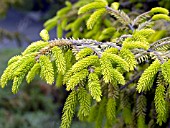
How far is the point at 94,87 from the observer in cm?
146

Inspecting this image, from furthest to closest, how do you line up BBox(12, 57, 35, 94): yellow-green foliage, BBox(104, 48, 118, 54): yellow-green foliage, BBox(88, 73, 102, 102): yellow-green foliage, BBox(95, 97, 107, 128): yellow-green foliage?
BBox(95, 97, 107, 128): yellow-green foliage, BBox(104, 48, 118, 54): yellow-green foliage, BBox(12, 57, 35, 94): yellow-green foliage, BBox(88, 73, 102, 102): yellow-green foliage

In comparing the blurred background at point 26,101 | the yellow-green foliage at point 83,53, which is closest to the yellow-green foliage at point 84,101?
the yellow-green foliage at point 83,53

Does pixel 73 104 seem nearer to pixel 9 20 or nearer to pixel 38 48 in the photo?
pixel 38 48

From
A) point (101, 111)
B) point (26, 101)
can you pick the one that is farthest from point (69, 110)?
point (26, 101)

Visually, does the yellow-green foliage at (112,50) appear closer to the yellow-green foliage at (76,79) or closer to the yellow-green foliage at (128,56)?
the yellow-green foliage at (128,56)

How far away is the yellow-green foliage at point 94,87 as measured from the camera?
4.70 feet

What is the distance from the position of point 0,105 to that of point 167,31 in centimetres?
468

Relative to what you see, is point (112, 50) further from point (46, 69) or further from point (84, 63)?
point (46, 69)

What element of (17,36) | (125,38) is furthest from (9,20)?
(125,38)

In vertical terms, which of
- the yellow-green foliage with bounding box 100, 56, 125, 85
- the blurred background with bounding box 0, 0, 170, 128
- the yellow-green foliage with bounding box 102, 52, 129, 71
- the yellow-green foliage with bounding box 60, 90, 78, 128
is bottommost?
the yellow-green foliage with bounding box 60, 90, 78, 128

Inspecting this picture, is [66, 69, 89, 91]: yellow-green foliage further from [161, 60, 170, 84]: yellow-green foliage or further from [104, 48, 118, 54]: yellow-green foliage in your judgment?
[161, 60, 170, 84]: yellow-green foliage

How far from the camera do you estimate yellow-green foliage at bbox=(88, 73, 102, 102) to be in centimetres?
143

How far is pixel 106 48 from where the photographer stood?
1754 millimetres

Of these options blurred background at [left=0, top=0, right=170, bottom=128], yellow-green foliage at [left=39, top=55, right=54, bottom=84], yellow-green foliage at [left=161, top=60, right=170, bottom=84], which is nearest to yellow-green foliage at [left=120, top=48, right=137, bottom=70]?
yellow-green foliage at [left=161, top=60, right=170, bottom=84]
